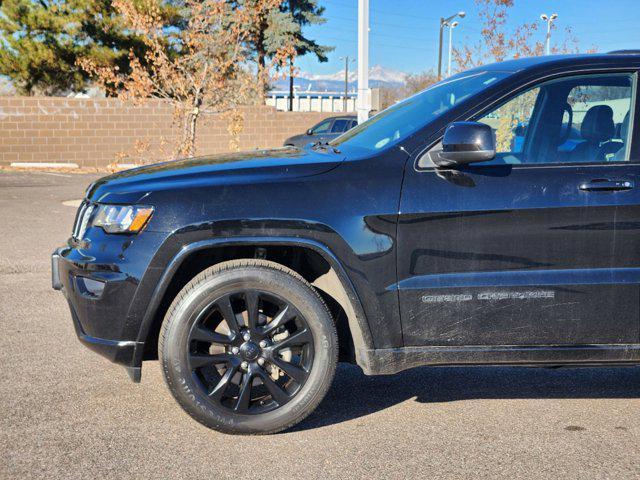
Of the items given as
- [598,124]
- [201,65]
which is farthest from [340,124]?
[598,124]

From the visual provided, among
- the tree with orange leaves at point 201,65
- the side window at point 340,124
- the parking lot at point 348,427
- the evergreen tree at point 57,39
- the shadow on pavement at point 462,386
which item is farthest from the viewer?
the evergreen tree at point 57,39

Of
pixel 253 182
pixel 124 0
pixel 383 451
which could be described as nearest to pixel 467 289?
pixel 383 451

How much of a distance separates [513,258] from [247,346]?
1398 mm

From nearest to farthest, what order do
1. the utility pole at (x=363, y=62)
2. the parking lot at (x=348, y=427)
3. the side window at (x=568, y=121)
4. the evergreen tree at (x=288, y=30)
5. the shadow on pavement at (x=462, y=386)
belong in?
the parking lot at (x=348, y=427) → the side window at (x=568, y=121) → the shadow on pavement at (x=462, y=386) → the utility pole at (x=363, y=62) → the evergreen tree at (x=288, y=30)

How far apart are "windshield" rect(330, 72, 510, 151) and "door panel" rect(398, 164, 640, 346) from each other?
0.46m

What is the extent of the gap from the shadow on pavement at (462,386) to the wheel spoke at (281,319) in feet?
2.09

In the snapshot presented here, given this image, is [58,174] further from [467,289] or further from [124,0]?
[467,289]

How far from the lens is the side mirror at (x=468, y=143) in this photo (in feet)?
12.3

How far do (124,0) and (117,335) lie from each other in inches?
425

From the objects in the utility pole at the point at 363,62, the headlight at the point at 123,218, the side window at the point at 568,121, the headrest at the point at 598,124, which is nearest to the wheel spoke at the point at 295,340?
the headlight at the point at 123,218

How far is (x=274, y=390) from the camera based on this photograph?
3926mm

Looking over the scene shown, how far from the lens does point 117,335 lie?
3865 millimetres

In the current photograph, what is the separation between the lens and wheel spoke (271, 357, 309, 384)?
392cm

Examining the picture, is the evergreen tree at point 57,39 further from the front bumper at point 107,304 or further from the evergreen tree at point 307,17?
the front bumper at point 107,304
